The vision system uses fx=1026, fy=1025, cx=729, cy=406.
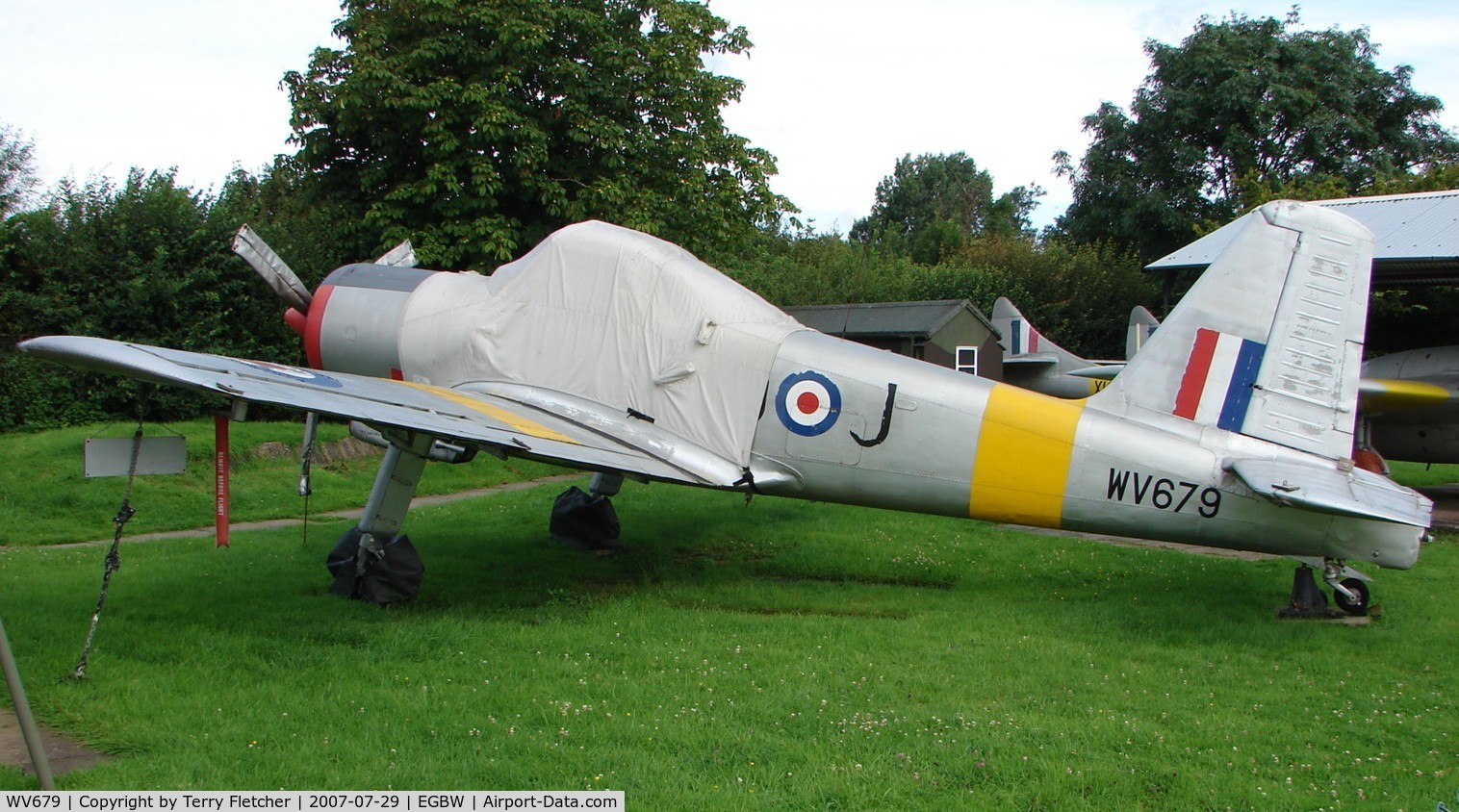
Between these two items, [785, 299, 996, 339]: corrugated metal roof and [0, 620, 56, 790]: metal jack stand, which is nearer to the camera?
[0, 620, 56, 790]: metal jack stand

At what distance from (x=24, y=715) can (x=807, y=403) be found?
539cm

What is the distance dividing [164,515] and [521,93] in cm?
932

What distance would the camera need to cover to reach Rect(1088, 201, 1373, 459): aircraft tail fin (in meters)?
7.05

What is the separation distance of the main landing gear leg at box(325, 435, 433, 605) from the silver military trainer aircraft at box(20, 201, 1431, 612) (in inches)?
1.0

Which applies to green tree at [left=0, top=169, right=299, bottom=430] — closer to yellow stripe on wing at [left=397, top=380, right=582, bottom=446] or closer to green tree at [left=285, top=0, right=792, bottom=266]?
green tree at [left=285, top=0, right=792, bottom=266]

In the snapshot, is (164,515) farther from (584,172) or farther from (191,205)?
(584,172)

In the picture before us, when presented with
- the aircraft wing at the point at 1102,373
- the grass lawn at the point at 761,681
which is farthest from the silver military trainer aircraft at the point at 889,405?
the aircraft wing at the point at 1102,373

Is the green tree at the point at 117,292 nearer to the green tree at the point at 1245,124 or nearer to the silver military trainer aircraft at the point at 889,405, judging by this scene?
the silver military trainer aircraft at the point at 889,405

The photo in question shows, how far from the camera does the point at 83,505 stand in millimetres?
11906

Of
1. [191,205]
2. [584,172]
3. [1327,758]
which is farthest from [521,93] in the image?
[1327,758]

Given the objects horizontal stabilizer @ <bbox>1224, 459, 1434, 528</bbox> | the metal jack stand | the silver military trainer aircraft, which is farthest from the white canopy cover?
the metal jack stand

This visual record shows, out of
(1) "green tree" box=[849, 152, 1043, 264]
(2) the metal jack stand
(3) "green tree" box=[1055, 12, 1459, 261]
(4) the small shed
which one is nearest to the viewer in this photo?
(2) the metal jack stand

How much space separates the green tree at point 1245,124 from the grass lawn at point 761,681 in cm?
2495

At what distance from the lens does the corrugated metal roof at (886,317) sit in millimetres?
21547
